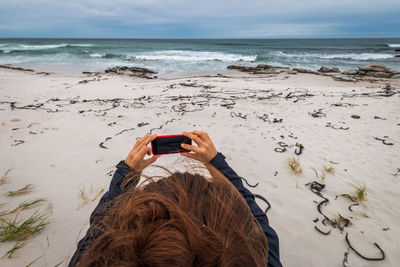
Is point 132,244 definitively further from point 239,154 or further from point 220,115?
point 220,115

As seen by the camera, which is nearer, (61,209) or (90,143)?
(61,209)

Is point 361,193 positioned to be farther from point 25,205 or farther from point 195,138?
point 25,205

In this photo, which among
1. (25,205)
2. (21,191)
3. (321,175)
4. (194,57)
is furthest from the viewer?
(194,57)

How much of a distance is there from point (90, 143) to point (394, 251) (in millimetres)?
4333

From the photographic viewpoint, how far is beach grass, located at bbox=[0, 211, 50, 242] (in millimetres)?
1729

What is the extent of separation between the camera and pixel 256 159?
3244 mm

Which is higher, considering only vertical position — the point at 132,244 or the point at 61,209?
the point at 132,244

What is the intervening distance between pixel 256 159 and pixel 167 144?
2.05m

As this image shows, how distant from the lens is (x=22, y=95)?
6.82 metres

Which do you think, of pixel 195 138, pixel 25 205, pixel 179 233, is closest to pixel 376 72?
pixel 195 138

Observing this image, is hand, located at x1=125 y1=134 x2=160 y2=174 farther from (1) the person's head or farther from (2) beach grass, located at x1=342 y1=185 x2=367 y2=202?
(2) beach grass, located at x1=342 y1=185 x2=367 y2=202

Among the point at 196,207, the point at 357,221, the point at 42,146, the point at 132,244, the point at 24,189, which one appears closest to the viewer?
the point at 132,244

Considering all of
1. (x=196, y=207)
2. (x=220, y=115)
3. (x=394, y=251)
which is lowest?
(x=394, y=251)

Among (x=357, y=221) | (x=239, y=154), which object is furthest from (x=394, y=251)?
(x=239, y=154)
